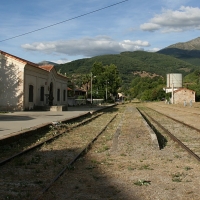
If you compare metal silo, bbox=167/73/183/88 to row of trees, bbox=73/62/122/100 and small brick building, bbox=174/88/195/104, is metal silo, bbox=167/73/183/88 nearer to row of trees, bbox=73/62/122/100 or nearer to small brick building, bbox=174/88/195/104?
small brick building, bbox=174/88/195/104

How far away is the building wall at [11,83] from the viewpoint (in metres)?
33.7

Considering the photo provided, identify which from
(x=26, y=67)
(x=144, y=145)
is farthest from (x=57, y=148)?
(x=26, y=67)

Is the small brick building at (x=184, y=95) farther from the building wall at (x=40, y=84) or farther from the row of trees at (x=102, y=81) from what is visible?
the building wall at (x=40, y=84)

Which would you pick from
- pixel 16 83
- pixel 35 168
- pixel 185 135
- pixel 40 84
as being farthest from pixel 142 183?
pixel 40 84

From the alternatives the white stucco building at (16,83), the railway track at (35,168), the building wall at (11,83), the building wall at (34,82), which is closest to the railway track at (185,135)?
the railway track at (35,168)

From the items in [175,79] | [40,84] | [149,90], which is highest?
[175,79]

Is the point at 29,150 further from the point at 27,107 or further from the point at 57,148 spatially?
the point at 27,107

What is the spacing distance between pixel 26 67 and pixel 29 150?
25.0 metres

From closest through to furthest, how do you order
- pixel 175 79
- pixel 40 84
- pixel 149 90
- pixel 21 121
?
pixel 21 121 < pixel 40 84 < pixel 175 79 < pixel 149 90

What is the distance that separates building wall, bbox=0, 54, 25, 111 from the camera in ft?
111

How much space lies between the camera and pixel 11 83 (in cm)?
3406

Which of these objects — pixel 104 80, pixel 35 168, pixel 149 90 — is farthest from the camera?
pixel 149 90

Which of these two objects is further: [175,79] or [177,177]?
[175,79]

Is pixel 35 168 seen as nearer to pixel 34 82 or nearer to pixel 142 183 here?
pixel 142 183
